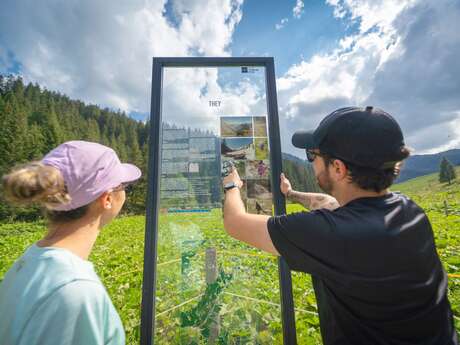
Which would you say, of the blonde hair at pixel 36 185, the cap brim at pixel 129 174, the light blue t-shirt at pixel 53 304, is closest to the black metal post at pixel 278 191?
the cap brim at pixel 129 174

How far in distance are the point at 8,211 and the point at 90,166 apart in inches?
1088

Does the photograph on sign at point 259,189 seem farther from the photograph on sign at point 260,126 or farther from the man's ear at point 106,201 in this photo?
the man's ear at point 106,201

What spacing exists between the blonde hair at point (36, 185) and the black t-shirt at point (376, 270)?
1285 mm

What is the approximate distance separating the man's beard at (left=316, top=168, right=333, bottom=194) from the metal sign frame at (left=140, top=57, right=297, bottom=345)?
0.55 m

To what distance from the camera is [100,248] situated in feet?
28.0

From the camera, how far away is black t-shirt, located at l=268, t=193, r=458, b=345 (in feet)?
3.76

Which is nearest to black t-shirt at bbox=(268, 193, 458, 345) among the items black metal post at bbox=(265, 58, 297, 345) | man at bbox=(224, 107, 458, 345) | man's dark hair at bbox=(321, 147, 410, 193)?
man at bbox=(224, 107, 458, 345)

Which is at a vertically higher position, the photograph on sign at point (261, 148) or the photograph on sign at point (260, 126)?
the photograph on sign at point (260, 126)

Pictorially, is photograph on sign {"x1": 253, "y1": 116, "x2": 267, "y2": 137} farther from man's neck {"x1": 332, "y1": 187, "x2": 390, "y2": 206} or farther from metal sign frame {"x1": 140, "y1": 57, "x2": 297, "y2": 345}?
man's neck {"x1": 332, "y1": 187, "x2": 390, "y2": 206}

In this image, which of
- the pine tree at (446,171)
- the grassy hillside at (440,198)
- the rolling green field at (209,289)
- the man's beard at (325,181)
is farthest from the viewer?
the pine tree at (446,171)

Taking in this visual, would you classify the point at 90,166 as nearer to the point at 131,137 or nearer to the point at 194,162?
the point at 194,162

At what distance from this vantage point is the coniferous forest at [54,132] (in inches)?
789

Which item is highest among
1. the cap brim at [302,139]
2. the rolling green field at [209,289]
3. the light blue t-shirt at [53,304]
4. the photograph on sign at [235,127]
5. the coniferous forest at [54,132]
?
the coniferous forest at [54,132]

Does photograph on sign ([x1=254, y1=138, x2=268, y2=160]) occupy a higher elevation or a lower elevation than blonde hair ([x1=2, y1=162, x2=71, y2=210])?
higher
